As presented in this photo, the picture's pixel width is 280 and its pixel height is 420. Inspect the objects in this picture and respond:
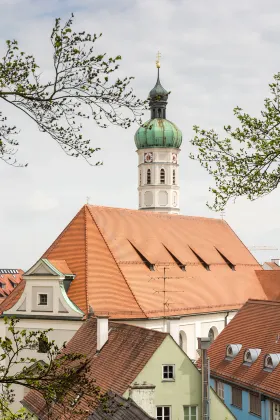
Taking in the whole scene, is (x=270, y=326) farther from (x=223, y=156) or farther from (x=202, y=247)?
(x=223, y=156)

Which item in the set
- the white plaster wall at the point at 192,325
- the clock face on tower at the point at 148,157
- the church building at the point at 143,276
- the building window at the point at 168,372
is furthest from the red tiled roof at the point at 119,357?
the clock face on tower at the point at 148,157

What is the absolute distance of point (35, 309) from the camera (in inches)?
1399

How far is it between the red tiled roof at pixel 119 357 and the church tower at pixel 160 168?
122 ft

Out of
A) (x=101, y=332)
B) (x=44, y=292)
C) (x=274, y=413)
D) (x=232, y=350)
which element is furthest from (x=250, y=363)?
(x=44, y=292)

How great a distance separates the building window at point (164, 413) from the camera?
24656 millimetres

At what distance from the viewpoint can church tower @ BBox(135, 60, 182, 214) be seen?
6600cm

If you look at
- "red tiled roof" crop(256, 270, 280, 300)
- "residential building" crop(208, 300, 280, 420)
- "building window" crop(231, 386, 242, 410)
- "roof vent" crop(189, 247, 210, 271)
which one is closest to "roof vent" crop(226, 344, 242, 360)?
"residential building" crop(208, 300, 280, 420)

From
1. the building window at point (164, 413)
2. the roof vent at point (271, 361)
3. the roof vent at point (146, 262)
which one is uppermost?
the roof vent at point (146, 262)

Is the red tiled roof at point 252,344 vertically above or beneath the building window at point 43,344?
above

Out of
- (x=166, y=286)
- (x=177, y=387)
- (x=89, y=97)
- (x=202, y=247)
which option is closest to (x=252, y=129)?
(x=89, y=97)

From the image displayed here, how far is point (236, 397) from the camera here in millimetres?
30016

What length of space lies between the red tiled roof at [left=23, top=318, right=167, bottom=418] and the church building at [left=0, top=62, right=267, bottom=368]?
5.83m

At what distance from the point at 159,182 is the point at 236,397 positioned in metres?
37.8

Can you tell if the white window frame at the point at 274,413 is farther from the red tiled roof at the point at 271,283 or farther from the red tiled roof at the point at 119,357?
the red tiled roof at the point at 271,283
